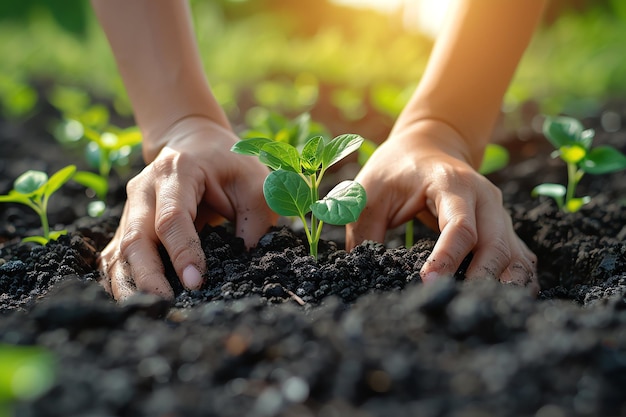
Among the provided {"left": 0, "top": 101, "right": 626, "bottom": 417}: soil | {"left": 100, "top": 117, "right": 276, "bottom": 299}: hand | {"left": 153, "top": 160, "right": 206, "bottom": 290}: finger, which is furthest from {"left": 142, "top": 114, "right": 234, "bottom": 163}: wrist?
{"left": 0, "top": 101, "right": 626, "bottom": 417}: soil

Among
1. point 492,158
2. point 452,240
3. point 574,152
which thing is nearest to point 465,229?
point 452,240

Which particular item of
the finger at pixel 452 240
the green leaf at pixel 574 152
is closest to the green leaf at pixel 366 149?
the green leaf at pixel 574 152

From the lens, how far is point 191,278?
149 centimetres

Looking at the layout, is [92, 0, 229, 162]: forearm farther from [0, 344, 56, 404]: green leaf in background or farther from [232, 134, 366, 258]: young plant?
[0, 344, 56, 404]: green leaf in background

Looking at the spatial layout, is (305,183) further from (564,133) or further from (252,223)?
(564,133)

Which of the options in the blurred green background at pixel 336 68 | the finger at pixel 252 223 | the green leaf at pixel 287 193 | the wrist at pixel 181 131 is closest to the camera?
the green leaf at pixel 287 193

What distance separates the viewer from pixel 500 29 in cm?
199

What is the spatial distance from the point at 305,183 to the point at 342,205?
0.15 metres

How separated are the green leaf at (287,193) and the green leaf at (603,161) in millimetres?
1021

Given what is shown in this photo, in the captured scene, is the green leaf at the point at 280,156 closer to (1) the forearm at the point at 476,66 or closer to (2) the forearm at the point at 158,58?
(2) the forearm at the point at 158,58

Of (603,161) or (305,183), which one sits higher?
(305,183)

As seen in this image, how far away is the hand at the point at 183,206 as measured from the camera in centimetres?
152

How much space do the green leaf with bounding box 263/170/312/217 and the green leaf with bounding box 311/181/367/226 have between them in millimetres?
69

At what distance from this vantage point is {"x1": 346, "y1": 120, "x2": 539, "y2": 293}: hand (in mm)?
1511
